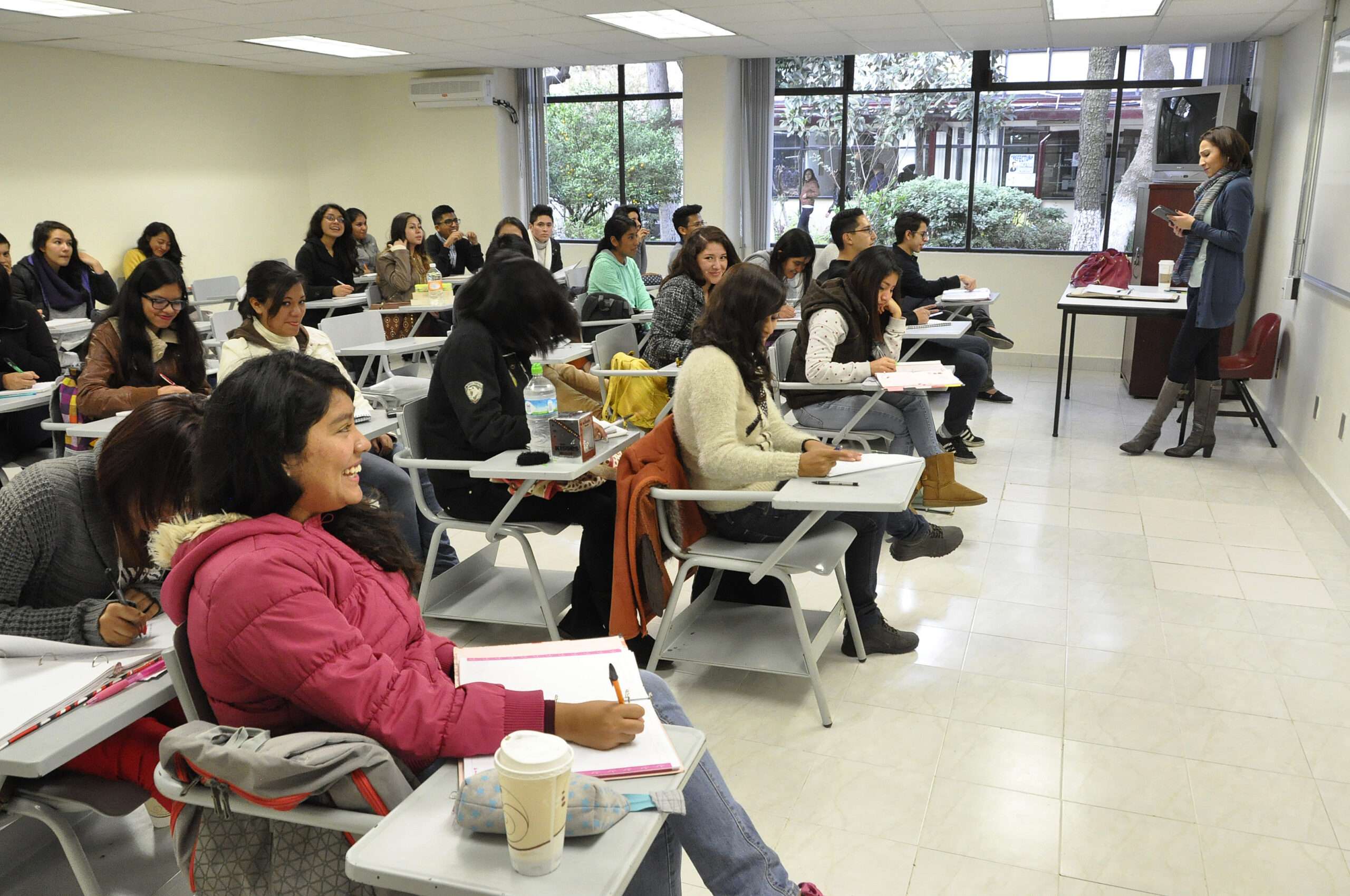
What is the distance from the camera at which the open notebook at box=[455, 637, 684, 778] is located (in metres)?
1.41

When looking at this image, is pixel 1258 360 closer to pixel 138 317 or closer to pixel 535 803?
pixel 138 317

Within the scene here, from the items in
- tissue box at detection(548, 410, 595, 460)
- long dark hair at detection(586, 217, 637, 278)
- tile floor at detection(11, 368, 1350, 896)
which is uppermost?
long dark hair at detection(586, 217, 637, 278)

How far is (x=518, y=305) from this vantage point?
10.1 feet

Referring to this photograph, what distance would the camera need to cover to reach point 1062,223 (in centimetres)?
840

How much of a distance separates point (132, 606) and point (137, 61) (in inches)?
335

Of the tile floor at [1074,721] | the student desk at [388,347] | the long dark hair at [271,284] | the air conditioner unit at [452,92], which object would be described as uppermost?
the air conditioner unit at [452,92]

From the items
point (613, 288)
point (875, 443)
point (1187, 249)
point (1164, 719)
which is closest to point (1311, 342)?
point (1187, 249)

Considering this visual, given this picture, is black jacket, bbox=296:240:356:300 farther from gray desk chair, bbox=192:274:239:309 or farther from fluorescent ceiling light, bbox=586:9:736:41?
fluorescent ceiling light, bbox=586:9:736:41

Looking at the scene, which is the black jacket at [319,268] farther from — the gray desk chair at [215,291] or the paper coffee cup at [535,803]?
the paper coffee cup at [535,803]

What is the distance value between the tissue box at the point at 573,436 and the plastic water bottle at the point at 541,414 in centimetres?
3

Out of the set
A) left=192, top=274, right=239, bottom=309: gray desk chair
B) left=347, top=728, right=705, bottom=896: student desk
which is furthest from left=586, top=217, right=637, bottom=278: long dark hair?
left=347, top=728, right=705, bottom=896: student desk

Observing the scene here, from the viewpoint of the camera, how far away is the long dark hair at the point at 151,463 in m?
1.87

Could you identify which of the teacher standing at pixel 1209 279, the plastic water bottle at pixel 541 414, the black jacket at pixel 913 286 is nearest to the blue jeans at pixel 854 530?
the plastic water bottle at pixel 541 414

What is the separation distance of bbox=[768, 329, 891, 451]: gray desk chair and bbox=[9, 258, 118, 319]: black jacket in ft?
12.4
